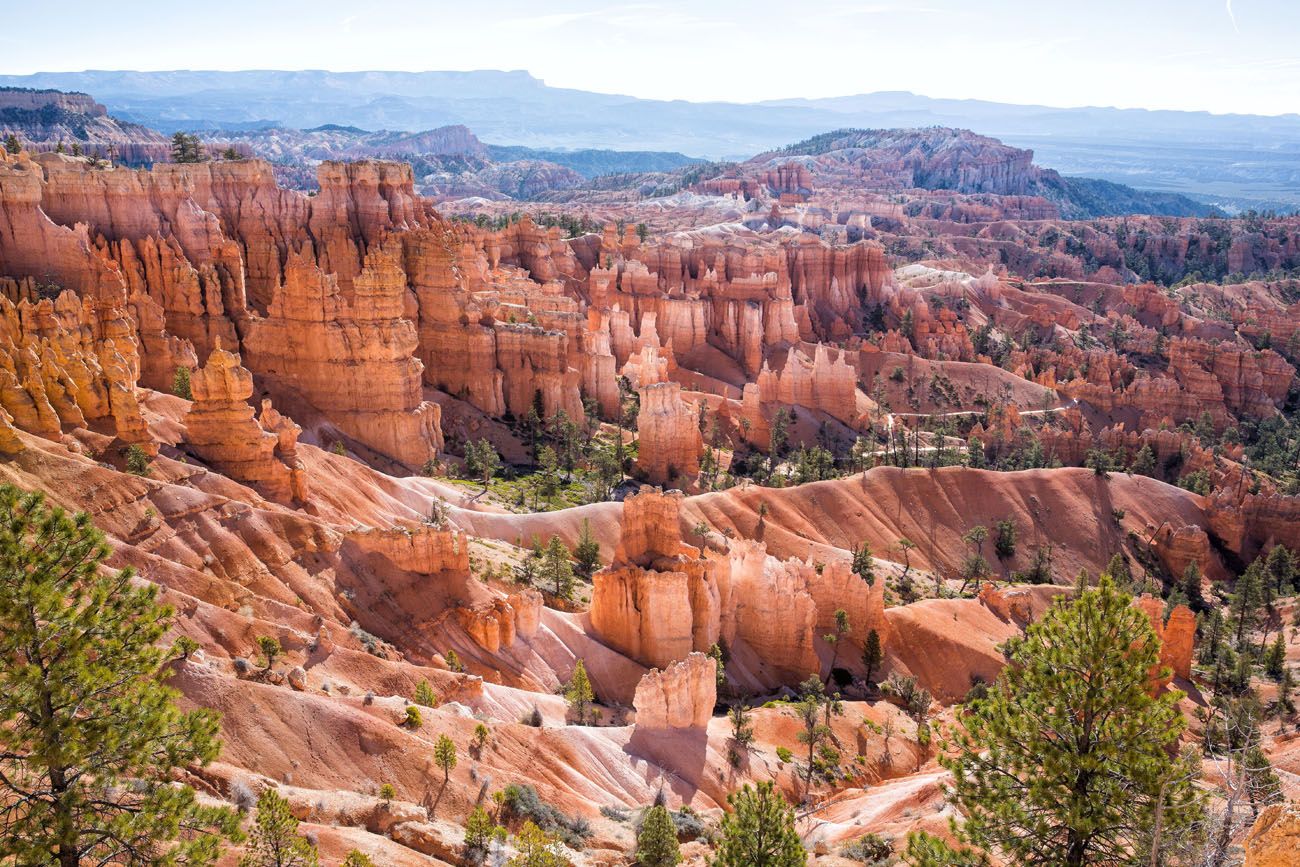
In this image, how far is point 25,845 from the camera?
42.4 feet

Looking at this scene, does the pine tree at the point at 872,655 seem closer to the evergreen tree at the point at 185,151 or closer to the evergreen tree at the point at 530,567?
the evergreen tree at the point at 530,567

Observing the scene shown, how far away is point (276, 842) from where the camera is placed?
1698 centimetres

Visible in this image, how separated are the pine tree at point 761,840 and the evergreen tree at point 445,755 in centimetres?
725

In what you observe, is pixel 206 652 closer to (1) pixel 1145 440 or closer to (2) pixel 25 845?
(2) pixel 25 845

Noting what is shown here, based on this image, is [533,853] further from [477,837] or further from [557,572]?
[557,572]

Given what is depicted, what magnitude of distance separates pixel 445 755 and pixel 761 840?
325 inches

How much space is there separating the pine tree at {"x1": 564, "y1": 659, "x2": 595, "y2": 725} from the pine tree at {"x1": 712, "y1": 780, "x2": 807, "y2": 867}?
14.4 metres

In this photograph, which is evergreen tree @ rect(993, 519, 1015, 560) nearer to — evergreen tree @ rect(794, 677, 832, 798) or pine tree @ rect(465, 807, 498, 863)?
evergreen tree @ rect(794, 677, 832, 798)

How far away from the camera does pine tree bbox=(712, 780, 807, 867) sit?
21172 millimetres

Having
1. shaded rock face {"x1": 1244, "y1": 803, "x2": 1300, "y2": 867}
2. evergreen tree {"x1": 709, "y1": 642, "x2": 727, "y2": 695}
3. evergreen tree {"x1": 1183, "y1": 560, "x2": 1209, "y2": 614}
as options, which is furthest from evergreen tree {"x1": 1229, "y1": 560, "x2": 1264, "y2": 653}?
shaded rock face {"x1": 1244, "y1": 803, "x2": 1300, "y2": 867}

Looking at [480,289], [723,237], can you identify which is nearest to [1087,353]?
[723,237]

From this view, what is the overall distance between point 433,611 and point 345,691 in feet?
28.4

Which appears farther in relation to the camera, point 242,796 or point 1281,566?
point 1281,566

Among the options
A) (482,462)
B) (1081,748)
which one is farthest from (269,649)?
(482,462)
